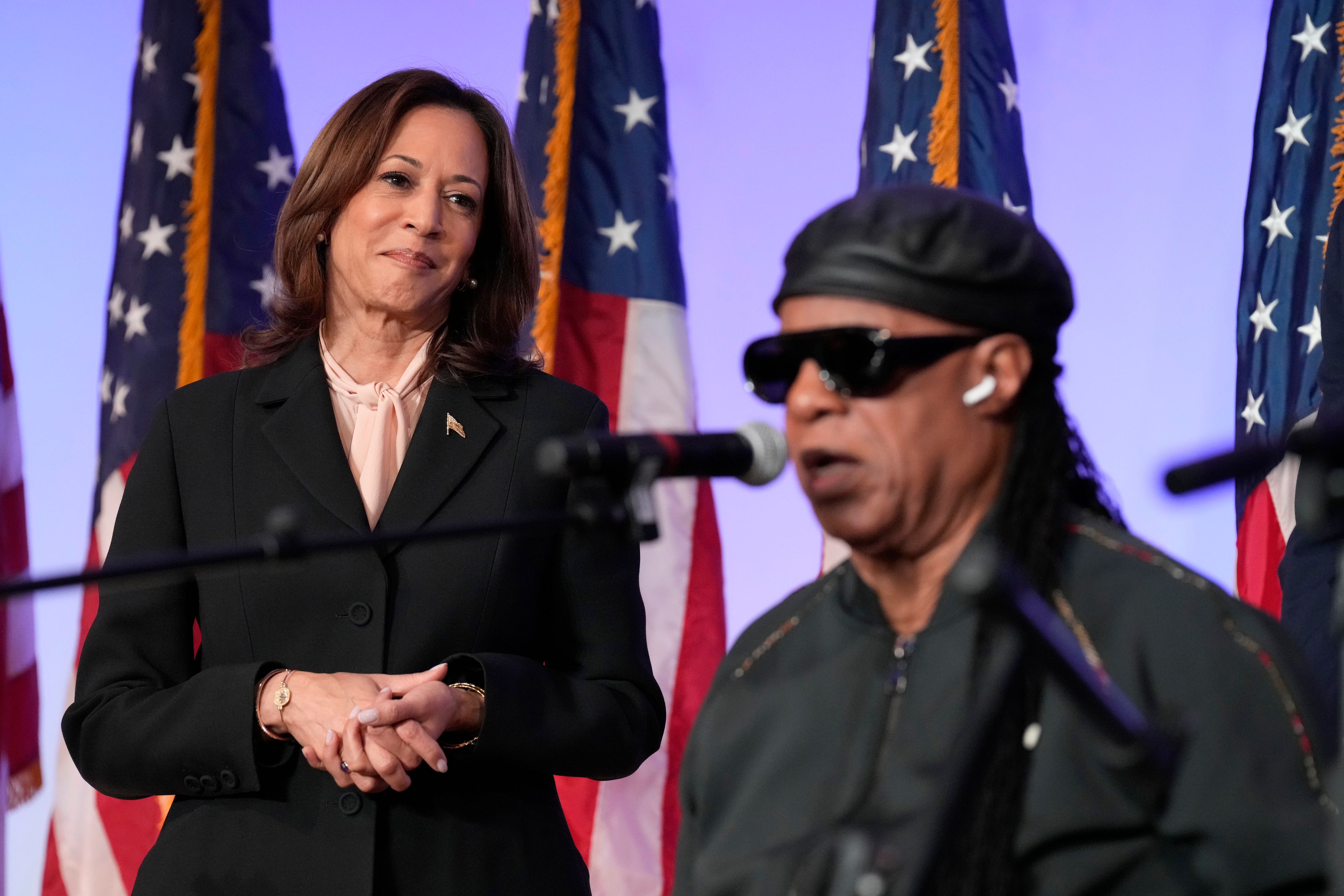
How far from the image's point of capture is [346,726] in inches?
66.9

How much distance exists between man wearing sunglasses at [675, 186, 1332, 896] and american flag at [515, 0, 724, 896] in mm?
1944

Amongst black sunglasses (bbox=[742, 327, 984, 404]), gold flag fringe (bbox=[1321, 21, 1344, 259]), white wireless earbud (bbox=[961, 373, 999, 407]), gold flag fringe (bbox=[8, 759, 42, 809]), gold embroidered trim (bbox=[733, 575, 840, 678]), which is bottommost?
gold flag fringe (bbox=[8, 759, 42, 809])

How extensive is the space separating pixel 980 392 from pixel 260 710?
102 cm

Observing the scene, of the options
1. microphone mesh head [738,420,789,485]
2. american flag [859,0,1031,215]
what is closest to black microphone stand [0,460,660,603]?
microphone mesh head [738,420,789,485]

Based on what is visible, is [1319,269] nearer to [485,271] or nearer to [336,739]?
[485,271]

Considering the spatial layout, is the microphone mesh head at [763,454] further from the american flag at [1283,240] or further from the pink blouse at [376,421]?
the american flag at [1283,240]

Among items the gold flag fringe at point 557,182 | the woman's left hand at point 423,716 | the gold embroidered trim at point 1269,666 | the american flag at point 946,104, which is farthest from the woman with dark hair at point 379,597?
the american flag at point 946,104

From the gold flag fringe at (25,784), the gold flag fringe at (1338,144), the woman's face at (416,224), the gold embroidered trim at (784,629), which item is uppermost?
the gold flag fringe at (1338,144)

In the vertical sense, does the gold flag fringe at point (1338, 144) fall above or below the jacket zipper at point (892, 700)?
above

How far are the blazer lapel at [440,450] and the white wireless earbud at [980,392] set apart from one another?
0.87 metres

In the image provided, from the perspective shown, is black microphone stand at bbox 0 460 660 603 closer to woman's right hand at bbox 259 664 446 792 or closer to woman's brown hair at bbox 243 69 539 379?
woman's right hand at bbox 259 664 446 792

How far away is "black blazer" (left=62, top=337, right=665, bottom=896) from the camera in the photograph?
5.88ft

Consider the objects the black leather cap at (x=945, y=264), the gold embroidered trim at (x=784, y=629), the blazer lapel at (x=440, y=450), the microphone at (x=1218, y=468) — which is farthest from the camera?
the blazer lapel at (x=440, y=450)

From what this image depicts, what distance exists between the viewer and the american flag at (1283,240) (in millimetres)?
3260
